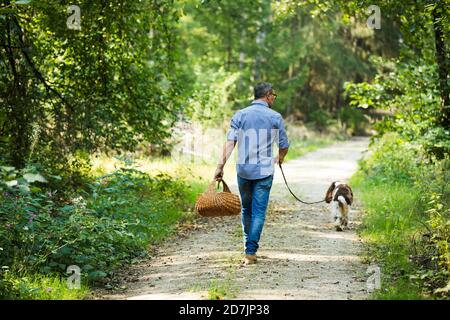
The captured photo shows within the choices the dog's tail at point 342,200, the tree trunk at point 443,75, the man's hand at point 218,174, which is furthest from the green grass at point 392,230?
the man's hand at point 218,174

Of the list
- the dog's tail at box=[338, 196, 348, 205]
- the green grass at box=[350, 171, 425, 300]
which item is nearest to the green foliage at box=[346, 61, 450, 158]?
the green grass at box=[350, 171, 425, 300]

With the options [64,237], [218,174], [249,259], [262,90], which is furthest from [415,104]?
[64,237]

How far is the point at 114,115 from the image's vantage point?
1148cm

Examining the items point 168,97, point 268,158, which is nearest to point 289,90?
point 168,97

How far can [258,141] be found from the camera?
25.1ft

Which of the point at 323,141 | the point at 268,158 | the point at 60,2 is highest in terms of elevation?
the point at 60,2

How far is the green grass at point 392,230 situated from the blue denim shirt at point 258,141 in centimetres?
186

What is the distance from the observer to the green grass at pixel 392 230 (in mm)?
6434

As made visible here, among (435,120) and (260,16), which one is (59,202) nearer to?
(435,120)

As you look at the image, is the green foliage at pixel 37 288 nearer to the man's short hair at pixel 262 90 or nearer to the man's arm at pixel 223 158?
the man's arm at pixel 223 158

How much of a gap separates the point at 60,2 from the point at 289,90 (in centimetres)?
2330

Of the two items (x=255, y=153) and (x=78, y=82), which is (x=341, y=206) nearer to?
(x=255, y=153)

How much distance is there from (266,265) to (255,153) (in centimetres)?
139

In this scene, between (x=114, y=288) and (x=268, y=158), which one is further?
(x=268, y=158)
